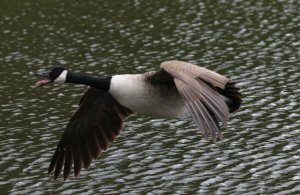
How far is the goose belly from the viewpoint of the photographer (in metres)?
17.4

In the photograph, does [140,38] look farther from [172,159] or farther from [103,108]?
[103,108]

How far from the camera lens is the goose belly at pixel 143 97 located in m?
17.4

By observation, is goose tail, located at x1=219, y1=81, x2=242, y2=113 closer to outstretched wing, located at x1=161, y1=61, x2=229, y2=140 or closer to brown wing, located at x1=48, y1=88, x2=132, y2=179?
outstretched wing, located at x1=161, y1=61, x2=229, y2=140

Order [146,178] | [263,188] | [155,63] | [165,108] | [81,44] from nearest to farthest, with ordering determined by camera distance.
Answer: [165,108]
[263,188]
[146,178]
[155,63]
[81,44]

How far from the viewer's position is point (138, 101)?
1767 cm

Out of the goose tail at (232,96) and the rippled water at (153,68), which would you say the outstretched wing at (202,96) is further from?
the rippled water at (153,68)

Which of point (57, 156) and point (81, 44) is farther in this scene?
point (81, 44)

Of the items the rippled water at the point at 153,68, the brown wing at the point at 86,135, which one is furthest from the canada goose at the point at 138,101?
the rippled water at the point at 153,68

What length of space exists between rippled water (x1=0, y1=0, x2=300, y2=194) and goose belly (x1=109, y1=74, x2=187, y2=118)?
358 cm

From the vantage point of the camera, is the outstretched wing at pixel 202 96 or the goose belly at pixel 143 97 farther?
the goose belly at pixel 143 97

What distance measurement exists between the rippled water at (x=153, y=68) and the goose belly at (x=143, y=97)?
358 centimetres

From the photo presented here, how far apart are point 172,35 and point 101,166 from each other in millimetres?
15848

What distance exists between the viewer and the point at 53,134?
26.3 meters

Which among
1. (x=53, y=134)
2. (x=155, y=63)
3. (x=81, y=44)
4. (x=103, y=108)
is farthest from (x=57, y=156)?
(x=81, y=44)
